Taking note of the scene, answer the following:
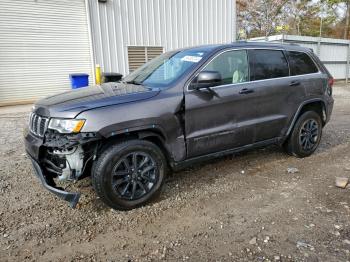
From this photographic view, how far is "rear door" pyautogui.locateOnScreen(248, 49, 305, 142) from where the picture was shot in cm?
438

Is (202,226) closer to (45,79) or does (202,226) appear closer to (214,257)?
(214,257)

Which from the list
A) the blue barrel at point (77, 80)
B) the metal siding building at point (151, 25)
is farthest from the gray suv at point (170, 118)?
the metal siding building at point (151, 25)

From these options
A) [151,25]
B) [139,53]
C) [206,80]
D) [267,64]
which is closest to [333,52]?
[151,25]

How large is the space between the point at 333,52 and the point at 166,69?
55.5 feet

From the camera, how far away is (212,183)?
13.7 feet

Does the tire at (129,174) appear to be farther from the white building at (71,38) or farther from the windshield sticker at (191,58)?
the white building at (71,38)

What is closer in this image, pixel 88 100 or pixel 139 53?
pixel 88 100

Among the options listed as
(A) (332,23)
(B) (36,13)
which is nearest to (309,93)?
(B) (36,13)

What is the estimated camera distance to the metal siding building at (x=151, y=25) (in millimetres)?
11586

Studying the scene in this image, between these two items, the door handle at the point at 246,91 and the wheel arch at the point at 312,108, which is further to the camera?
the wheel arch at the point at 312,108

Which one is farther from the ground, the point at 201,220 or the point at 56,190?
the point at 56,190

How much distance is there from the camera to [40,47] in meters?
11.2

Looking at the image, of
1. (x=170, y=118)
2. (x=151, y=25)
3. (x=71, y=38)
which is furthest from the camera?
(x=151, y=25)

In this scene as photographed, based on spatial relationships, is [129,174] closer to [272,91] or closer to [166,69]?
[166,69]
